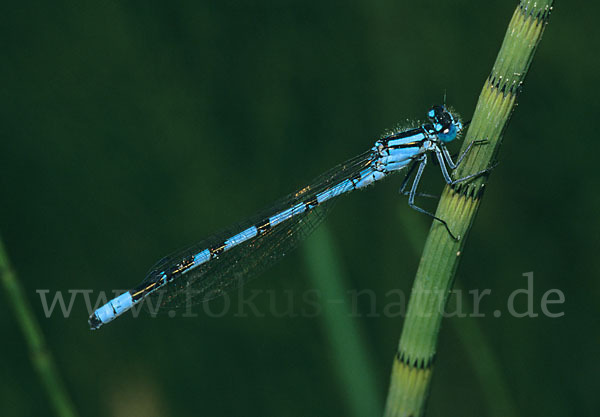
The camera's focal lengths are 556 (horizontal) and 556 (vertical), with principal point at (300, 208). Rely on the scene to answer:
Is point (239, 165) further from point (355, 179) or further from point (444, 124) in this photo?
point (444, 124)

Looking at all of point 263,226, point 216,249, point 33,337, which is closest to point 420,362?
point 33,337

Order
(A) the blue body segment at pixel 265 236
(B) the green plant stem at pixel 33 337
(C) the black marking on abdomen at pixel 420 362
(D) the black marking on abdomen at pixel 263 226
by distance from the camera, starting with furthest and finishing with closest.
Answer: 1. (D) the black marking on abdomen at pixel 263 226
2. (A) the blue body segment at pixel 265 236
3. (B) the green plant stem at pixel 33 337
4. (C) the black marking on abdomen at pixel 420 362

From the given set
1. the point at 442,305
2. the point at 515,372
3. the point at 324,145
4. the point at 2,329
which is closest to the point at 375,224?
the point at 324,145

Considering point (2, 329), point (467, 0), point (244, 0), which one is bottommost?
point (2, 329)

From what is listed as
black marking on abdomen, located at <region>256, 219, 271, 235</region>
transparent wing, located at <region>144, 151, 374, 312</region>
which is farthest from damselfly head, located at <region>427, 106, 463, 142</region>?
black marking on abdomen, located at <region>256, 219, 271, 235</region>

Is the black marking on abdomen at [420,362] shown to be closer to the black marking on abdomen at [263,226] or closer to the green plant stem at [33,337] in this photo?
the green plant stem at [33,337]

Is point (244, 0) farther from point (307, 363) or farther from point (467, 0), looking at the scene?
point (307, 363)

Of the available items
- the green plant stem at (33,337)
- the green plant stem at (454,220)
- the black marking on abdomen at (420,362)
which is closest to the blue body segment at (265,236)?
the green plant stem at (33,337)
